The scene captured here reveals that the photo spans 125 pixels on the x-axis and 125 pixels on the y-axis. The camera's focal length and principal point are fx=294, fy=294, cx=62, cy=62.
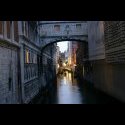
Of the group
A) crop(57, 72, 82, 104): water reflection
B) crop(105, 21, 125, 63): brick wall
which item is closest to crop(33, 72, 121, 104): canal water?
crop(57, 72, 82, 104): water reflection

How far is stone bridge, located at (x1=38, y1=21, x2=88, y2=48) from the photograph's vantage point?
27.9 m

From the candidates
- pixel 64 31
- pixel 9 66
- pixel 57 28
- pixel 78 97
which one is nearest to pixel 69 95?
pixel 78 97

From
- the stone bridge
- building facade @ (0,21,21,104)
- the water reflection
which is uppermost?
the stone bridge

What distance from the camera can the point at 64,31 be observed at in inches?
1107

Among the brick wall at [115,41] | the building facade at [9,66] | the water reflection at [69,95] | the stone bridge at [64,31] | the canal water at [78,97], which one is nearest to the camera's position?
the building facade at [9,66]

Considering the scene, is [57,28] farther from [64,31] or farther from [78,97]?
[78,97]

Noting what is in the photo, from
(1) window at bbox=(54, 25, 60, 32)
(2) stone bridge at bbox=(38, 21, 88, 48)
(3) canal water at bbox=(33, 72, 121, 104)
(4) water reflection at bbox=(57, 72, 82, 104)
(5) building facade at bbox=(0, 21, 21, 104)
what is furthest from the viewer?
(1) window at bbox=(54, 25, 60, 32)

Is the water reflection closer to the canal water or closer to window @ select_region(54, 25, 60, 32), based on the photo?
the canal water

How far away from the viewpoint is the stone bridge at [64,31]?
27922 mm

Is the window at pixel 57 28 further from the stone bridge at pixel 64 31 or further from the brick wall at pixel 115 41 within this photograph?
the brick wall at pixel 115 41

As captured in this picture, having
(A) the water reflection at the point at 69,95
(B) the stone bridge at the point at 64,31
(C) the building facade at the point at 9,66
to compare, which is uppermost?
(B) the stone bridge at the point at 64,31

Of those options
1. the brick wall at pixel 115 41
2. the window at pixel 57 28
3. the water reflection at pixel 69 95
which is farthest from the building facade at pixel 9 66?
the window at pixel 57 28
